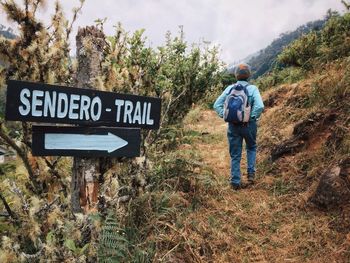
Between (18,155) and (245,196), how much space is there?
3.19 meters

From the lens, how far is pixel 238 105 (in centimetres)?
544

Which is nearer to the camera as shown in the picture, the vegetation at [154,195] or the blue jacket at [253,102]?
the vegetation at [154,195]

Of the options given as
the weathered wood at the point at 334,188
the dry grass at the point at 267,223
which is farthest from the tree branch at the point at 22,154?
the weathered wood at the point at 334,188

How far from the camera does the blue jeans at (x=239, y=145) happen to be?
5.67 m

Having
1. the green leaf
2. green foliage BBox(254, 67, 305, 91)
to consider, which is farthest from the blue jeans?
green foliage BBox(254, 67, 305, 91)

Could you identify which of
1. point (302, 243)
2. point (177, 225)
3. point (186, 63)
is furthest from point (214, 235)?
point (186, 63)

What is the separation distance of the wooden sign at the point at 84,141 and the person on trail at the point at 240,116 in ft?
9.28

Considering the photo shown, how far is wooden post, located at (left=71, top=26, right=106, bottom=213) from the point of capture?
289 centimetres

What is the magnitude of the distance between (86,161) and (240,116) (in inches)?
120

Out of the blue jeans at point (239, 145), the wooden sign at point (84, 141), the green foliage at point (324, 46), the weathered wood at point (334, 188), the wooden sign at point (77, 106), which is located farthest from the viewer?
the green foliage at point (324, 46)

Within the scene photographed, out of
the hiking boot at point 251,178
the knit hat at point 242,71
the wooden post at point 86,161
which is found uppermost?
the knit hat at point 242,71

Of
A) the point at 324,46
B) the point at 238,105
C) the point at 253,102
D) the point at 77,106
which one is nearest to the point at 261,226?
the point at 238,105

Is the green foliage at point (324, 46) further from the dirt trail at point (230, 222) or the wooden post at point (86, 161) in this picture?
the wooden post at point (86, 161)

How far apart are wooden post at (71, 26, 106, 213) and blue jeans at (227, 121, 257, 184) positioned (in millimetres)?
3064
